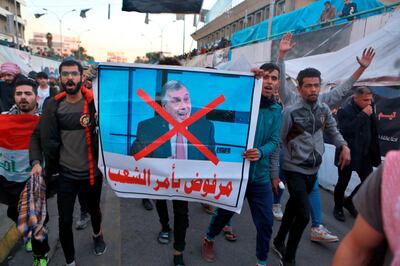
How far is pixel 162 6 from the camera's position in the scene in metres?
3.35

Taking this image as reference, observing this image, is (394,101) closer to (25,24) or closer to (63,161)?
(63,161)

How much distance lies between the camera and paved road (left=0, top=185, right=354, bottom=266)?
3.09m

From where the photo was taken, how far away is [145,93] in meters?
2.66

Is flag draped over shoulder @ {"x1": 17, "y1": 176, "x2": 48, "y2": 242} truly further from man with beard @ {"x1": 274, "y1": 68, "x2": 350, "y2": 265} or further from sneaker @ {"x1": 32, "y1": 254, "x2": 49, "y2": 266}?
man with beard @ {"x1": 274, "y1": 68, "x2": 350, "y2": 265}

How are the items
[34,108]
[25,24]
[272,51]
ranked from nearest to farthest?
1. [34,108]
2. [272,51]
3. [25,24]

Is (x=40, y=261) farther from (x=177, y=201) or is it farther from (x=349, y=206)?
(x=349, y=206)

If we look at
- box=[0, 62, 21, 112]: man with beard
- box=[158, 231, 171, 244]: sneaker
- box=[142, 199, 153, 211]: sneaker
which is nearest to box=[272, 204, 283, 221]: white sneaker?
box=[158, 231, 171, 244]: sneaker

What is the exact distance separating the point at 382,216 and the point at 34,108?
9.02 feet

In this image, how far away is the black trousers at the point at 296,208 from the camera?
9.39ft

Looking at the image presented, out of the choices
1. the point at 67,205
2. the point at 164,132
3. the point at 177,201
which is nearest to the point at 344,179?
the point at 177,201

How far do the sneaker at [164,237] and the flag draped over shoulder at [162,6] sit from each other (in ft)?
7.56

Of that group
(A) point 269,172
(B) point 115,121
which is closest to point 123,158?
(B) point 115,121

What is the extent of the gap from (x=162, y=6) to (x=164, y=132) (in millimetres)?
1463

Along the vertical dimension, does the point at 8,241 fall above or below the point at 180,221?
below
